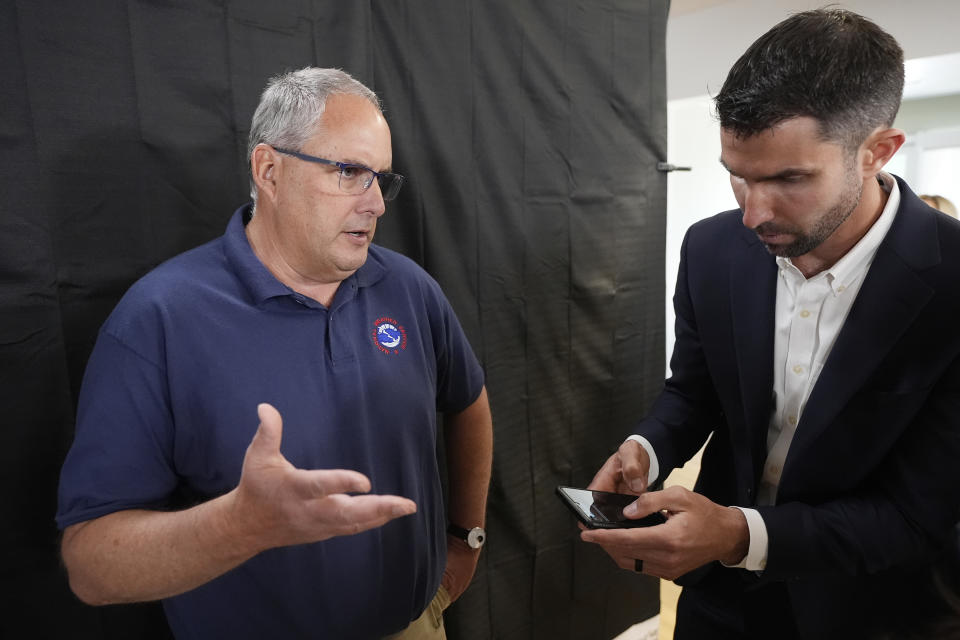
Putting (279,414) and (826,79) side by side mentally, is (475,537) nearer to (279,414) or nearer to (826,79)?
(279,414)

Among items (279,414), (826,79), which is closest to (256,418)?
(279,414)

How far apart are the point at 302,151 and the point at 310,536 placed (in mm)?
703

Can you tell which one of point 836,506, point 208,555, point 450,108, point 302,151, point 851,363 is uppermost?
point 450,108

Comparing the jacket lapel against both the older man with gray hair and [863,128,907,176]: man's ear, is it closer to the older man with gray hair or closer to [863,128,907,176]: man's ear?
[863,128,907,176]: man's ear

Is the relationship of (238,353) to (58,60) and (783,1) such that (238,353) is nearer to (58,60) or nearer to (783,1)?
→ (58,60)

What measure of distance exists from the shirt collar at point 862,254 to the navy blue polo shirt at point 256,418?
829mm

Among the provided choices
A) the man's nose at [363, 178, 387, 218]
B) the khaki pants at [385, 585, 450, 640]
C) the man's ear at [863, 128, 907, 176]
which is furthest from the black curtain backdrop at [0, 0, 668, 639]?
the man's ear at [863, 128, 907, 176]

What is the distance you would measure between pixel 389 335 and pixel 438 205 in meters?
0.65

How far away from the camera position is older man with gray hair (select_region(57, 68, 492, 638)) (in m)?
0.90

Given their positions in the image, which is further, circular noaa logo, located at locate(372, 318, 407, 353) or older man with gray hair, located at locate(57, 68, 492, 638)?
circular noaa logo, located at locate(372, 318, 407, 353)

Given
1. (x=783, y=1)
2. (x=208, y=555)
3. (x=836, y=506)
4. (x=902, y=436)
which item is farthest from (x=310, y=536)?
(x=783, y=1)

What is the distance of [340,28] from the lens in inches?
60.9

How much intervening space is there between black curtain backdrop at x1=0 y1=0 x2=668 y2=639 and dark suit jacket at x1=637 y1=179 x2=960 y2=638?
847 mm

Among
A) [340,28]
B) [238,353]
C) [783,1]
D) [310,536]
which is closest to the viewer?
[310,536]
